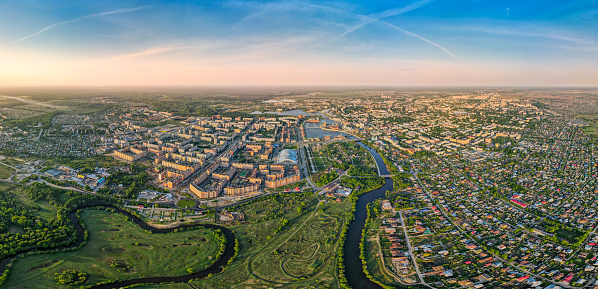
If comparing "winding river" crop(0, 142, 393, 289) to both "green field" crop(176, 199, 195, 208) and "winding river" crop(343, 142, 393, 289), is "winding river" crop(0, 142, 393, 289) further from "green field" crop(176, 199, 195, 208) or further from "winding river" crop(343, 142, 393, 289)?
"green field" crop(176, 199, 195, 208)

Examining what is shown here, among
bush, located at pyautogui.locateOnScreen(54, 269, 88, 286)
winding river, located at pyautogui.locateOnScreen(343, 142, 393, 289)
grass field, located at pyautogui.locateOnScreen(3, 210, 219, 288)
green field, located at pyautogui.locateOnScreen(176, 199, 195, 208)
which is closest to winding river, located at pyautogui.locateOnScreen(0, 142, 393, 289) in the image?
winding river, located at pyautogui.locateOnScreen(343, 142, 393, 289)

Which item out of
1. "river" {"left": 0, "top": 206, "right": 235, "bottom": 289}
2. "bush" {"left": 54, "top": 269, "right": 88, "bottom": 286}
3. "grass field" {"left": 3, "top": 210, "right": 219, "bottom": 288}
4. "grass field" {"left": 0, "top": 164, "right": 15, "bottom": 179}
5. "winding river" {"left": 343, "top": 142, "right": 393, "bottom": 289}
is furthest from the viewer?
"grass field" {"left": 0, "top": 164, "right": 15, "bottom": 179}

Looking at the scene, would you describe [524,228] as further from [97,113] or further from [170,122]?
[97,113]

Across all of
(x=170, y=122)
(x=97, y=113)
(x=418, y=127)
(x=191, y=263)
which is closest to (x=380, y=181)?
(x=191, y=263)

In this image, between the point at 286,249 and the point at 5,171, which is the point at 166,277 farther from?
the point at 5,171

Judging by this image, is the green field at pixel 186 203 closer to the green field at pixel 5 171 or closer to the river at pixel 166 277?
the river at pixel 166 277
